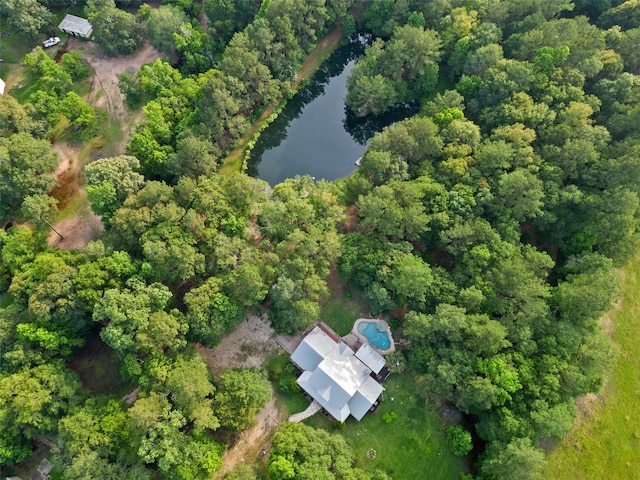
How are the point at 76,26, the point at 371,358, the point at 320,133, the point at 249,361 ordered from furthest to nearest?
the point at 76,26, the point at 320,133, the point at 249,361, the point at 371,358

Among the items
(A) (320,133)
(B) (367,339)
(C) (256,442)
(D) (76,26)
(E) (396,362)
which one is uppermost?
(A) (320,133)

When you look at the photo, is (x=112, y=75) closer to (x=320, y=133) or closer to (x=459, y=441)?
(x=320, y=133)

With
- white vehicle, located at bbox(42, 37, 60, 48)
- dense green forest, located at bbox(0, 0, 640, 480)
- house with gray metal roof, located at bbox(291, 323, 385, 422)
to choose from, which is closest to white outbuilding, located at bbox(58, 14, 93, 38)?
white vehicle, located at bbox(42, 37, 60, 48)

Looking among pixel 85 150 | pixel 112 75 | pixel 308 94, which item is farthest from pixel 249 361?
pixel 112 75

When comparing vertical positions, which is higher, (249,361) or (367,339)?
(367,339)

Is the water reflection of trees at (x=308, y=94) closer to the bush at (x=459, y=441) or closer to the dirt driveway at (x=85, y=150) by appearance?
the dirt driveway at (x=85, y=150)

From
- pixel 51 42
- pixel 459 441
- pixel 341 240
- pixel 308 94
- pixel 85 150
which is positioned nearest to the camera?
pixel 459 441

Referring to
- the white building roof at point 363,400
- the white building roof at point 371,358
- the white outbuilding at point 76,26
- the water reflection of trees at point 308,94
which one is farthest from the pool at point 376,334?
the white outbuilding at point 76,26

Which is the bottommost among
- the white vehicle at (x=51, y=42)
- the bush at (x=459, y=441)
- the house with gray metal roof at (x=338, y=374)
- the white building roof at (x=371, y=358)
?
the white vehicle at (x=51, y=42)
